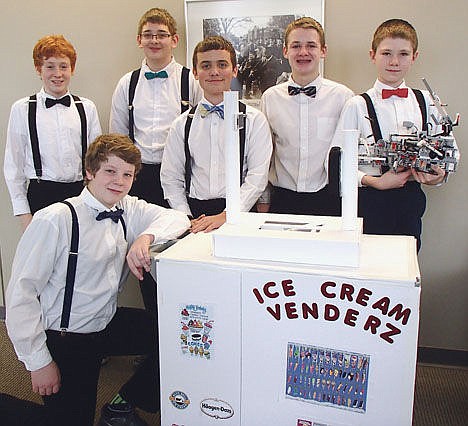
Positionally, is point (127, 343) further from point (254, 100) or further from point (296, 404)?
point (254, 100)

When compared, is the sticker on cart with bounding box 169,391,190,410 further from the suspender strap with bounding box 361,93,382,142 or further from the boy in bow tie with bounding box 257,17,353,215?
the suspender strap with bounding box 361,93,382,142

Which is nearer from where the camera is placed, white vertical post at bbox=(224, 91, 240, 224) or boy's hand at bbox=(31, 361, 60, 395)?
white vertical post at bbox=(224, 91, 240, 224)

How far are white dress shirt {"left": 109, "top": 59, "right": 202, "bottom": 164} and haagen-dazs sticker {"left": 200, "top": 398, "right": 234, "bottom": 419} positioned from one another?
143 centimetres

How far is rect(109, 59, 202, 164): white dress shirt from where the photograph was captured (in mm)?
2635

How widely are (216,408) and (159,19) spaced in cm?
183

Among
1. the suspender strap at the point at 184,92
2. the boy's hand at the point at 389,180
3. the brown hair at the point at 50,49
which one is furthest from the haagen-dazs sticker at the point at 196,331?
the brown hair at the point at 50,49

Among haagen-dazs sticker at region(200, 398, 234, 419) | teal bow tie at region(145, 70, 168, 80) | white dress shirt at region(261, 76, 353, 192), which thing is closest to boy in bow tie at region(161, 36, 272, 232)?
white dress shirt at region(261, 76, 353, 192)

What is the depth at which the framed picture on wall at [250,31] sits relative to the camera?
263 centimetres

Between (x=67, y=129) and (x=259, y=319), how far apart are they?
5.53 ft

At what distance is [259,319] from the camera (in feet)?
4.61

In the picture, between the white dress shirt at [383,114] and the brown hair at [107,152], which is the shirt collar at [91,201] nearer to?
the brown hair at [107,152]

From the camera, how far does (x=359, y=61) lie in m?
2.59

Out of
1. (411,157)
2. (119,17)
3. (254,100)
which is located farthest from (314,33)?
(119,17)

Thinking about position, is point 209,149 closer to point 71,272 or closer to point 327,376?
point 71,272
